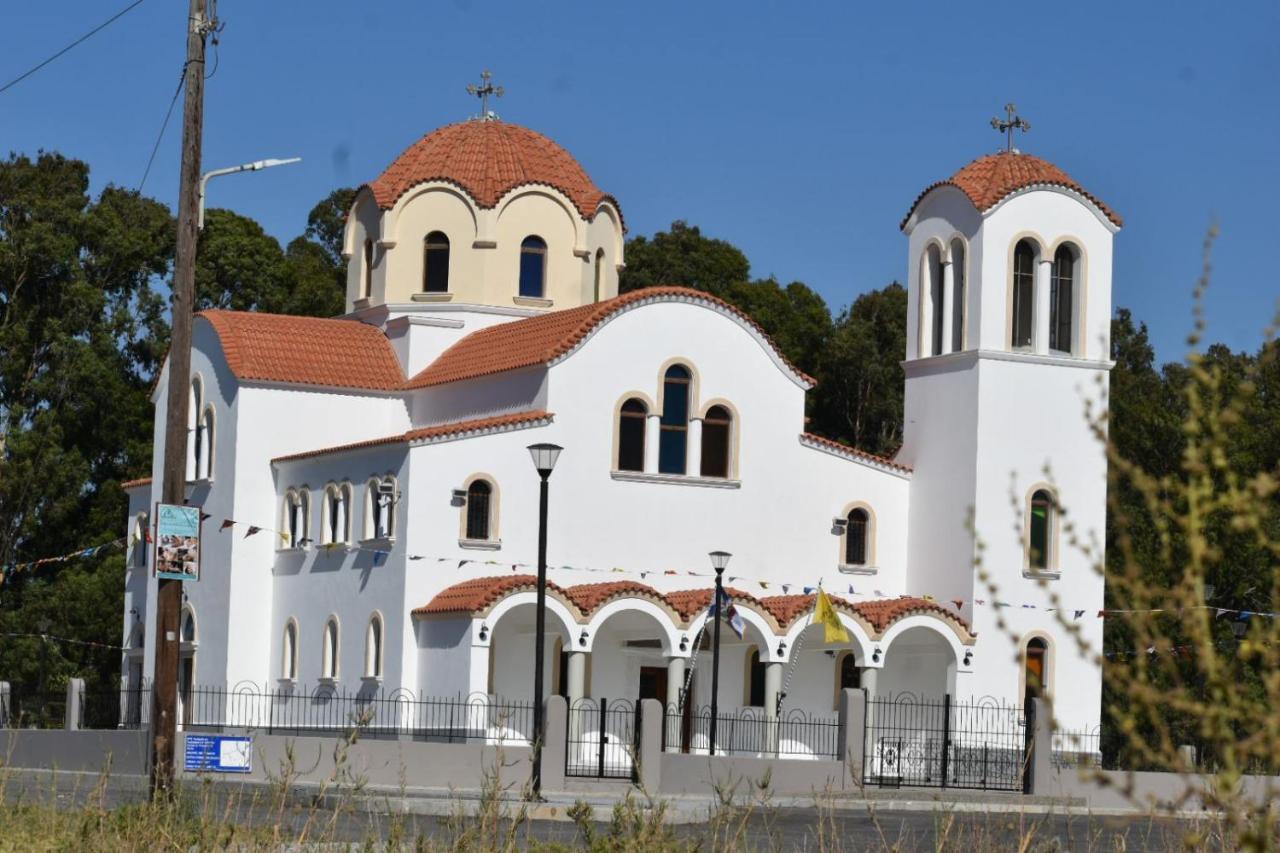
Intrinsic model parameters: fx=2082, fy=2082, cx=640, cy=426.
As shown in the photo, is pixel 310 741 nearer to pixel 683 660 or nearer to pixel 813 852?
pixel 683 660

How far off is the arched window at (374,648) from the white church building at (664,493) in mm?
40

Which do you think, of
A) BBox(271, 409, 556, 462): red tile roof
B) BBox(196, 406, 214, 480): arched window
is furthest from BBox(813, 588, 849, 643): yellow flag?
BBox(196, 406, 214, 480): arched window

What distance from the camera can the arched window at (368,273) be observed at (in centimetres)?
4494

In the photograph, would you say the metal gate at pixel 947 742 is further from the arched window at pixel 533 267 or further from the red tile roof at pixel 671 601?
the arched window at pixel 533 267

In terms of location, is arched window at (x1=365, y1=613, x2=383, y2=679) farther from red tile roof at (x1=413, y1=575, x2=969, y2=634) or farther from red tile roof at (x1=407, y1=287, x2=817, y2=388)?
red tile roof at (x1=407, y1=287, x2=817, y2=388)

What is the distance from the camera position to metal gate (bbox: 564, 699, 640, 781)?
107 feet

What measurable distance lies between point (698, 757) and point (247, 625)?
12.9 metres

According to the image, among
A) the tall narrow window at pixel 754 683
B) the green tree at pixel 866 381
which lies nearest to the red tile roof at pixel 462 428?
the tall narrow window at pixel 754 683

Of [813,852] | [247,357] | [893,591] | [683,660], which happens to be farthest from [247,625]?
[813,852]

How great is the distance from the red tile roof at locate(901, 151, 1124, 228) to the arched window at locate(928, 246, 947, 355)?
4.53 feet

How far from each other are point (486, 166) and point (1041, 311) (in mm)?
12288

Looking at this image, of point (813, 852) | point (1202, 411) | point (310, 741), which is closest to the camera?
point (1202, 411)

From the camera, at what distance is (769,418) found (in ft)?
131

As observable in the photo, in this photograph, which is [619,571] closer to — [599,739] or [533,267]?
[599,739]
